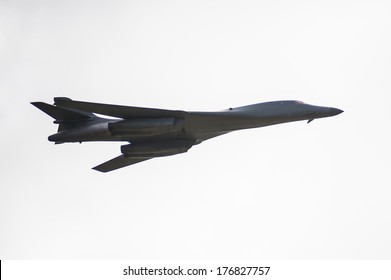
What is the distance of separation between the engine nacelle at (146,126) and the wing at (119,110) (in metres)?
0.20

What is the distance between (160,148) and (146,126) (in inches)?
55.4

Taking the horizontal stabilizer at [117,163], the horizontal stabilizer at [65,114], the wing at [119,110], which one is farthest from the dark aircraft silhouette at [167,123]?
the horizontal stabilizer at [117,163]

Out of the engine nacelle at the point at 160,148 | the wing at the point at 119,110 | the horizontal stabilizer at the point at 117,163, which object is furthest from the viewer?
the horizontal stabilizer at the point at 117,163

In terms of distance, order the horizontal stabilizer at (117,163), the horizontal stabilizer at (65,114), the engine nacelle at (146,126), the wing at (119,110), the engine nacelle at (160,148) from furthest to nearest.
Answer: the horizontal stabilizer at (117,163) → the horizontal stabilizer at (65,114) → the engine nacelle at (160,148) → the engine nacelle at (146,126) → the wing at (119,110)

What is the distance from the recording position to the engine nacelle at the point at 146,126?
2728 centimetres

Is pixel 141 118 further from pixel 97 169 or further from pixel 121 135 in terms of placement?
pixel 97 169

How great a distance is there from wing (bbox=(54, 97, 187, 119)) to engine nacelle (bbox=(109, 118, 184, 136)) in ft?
0.66

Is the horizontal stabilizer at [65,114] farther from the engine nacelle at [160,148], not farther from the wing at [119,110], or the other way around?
the engine nacelle at [160,148]

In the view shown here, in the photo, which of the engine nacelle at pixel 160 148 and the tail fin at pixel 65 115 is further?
the tail fin at pixel 65 115

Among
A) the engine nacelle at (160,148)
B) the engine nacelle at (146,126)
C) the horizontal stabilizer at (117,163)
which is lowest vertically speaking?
the horizontal stabilizer at (117,163)

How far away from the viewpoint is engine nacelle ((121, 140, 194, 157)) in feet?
92.9

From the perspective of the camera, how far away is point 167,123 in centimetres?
2725

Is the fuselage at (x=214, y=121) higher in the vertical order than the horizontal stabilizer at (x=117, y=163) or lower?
higher

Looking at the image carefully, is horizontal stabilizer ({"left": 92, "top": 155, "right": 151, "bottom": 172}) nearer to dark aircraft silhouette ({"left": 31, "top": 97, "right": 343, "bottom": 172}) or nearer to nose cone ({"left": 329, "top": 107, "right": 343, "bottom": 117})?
dark aircraft silhouette ({"left": 31, "top": 97, "right": 343, "bottom": 172})
